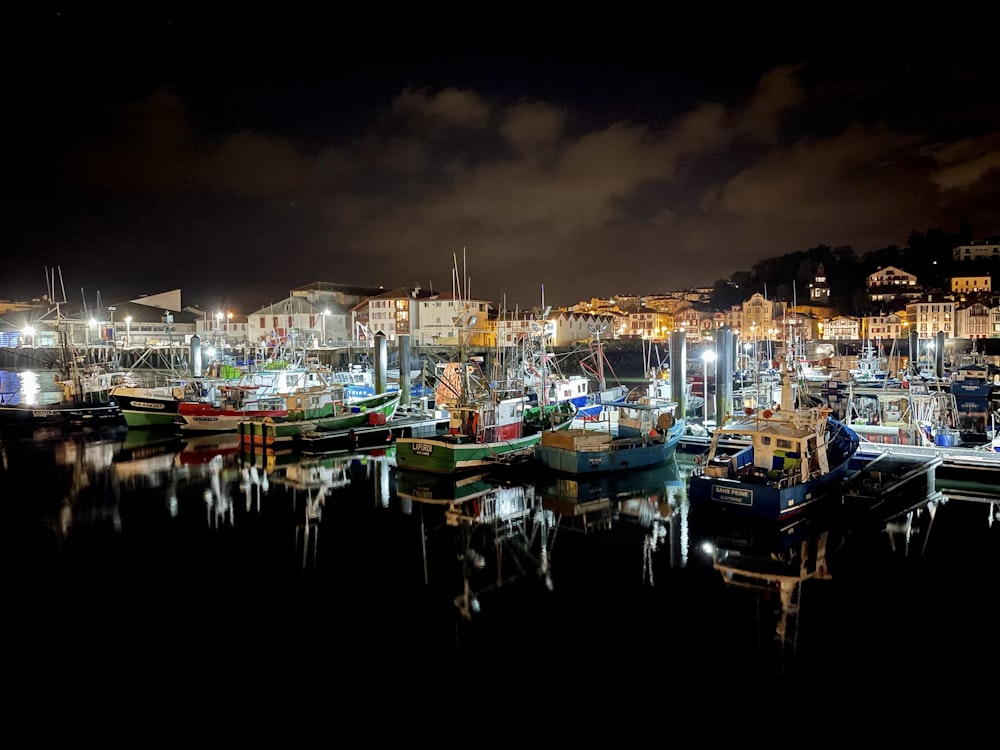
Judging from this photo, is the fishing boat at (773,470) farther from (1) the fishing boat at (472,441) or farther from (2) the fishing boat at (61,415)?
(2) the fishing boat at (61,415)

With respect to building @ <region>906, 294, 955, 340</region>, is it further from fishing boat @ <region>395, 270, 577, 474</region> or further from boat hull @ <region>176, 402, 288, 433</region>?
boat hull @ <region>176, 402, 288, 433</region>

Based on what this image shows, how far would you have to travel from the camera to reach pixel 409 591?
28.5 feet

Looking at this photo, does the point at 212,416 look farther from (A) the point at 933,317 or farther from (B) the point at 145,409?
(A) the point at 933,317

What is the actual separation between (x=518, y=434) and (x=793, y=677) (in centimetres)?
1098

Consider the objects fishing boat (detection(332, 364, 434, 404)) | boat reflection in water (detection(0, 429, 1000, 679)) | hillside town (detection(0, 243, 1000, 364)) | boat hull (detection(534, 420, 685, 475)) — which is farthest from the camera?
hillside town (detection(0, 243, 1000, 364))

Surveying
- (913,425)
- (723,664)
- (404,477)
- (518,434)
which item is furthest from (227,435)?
(913,425)

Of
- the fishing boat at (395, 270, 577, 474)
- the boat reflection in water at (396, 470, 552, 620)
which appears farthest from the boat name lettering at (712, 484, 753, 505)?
the fishing boat at (395, 270, 577, 474)

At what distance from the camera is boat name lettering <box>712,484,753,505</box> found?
36.4ft

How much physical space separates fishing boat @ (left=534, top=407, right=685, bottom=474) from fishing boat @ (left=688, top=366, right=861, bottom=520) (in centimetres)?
296

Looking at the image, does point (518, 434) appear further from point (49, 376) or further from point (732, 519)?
point (49, 376)

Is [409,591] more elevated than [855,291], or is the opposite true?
[855,291]

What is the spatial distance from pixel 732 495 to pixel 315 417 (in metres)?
14.6

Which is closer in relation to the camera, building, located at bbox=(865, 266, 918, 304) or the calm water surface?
→ the calm water surface

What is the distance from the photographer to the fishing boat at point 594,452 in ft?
49.1
